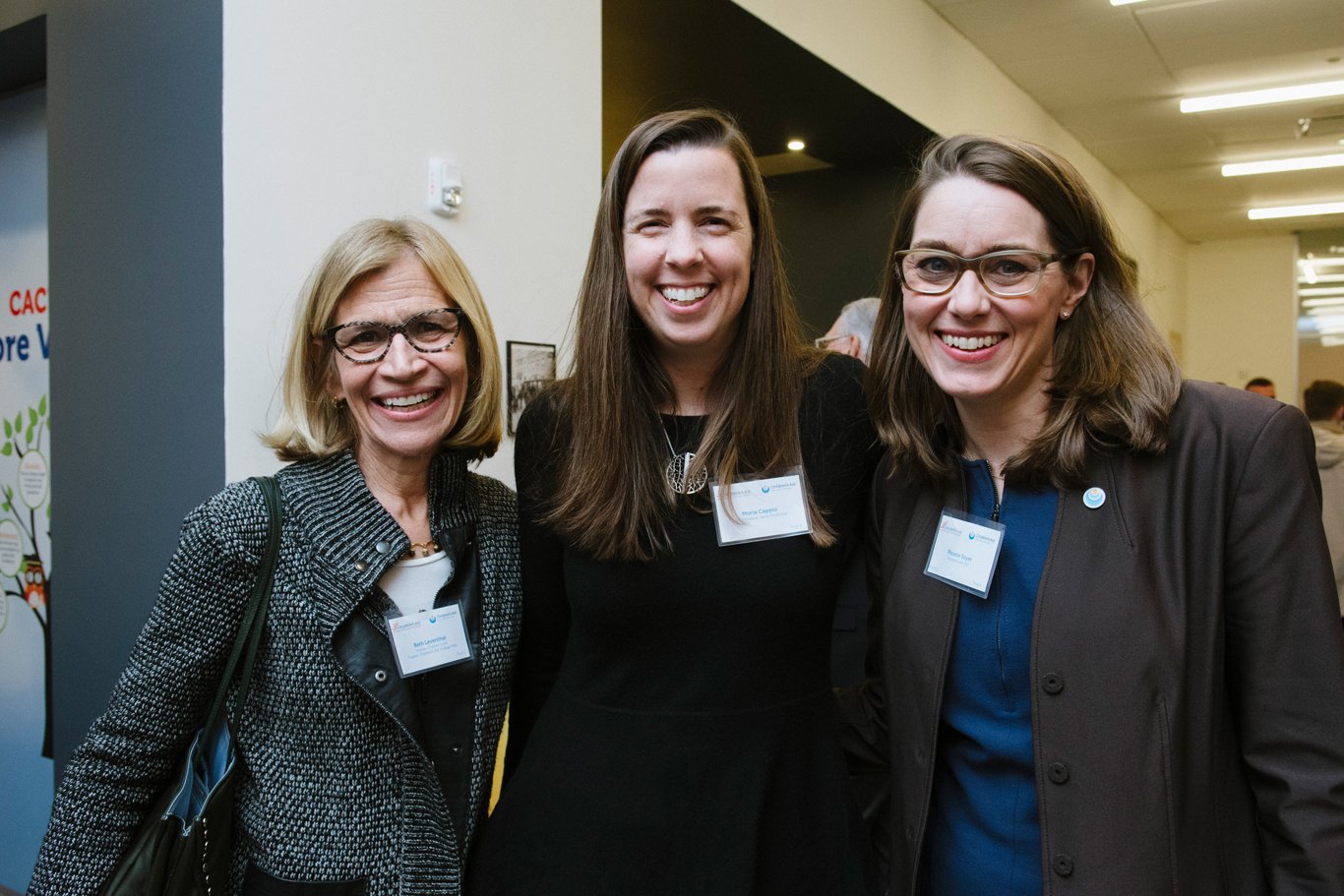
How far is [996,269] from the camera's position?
52.2 inches

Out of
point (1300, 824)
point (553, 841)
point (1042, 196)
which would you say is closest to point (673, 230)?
point (1042, 196)

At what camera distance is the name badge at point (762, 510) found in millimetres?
Answer: 1424

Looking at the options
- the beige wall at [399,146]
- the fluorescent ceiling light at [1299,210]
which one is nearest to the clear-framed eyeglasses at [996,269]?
the beige wall at [399,146]

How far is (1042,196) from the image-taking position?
132 cm

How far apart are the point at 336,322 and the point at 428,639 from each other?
501 millimetres

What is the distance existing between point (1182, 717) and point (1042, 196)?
694mm

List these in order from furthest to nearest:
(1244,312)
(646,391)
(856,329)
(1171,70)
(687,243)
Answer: (1244,312)
(1171,70)
(856,329)
(646,391)
(687,243)

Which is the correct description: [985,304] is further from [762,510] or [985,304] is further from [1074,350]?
[762,510]

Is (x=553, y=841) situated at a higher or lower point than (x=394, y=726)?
lower

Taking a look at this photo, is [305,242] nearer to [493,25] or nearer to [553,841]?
[493,25]

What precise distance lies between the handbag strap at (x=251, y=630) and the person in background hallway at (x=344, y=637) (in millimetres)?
12

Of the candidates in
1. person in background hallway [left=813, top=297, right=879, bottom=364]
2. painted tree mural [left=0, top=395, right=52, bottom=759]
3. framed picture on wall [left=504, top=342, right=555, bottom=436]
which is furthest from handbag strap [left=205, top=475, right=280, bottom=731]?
person in background hallway [left=813, top=297, right=879, bottom=364]

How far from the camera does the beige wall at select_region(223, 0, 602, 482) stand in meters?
2.14

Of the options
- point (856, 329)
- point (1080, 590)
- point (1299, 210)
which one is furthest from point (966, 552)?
point (1299, 210)
